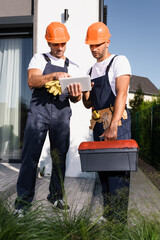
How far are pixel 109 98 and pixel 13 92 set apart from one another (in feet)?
13.1

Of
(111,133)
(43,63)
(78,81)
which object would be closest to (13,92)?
(43,63)

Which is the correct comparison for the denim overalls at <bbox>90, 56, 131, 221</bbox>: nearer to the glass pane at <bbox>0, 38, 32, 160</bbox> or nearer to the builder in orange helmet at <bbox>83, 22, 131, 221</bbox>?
the builder in orange helmet at <bbox>83, 22, 131, 221</bbox>

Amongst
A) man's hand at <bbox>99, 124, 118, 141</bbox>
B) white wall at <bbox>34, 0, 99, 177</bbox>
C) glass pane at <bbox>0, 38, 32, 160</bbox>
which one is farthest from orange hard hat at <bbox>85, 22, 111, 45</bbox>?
glass pane at <bbox>0, 38, 32, 160</bbox>

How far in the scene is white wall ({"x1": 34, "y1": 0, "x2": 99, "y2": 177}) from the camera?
4953mm

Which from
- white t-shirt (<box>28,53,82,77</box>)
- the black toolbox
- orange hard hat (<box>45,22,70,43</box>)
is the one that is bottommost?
the black toolbox

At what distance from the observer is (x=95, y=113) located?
2.40 m

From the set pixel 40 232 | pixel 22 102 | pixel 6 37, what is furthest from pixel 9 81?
pixel 40 232

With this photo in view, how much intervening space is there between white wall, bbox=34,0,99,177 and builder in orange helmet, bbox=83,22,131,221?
249 cm

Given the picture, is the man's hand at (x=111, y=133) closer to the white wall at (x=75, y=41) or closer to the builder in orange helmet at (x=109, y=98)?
the builder in orange helmet at (x=109, y=98)

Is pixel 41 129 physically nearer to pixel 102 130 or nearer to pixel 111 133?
pixel 102 130

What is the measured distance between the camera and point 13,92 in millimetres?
5898

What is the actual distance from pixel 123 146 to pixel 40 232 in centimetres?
95

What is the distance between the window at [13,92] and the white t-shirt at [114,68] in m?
3.61

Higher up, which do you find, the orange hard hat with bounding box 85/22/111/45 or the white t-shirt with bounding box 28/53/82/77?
the orange hard hat with bounding box 85/22/111/45
